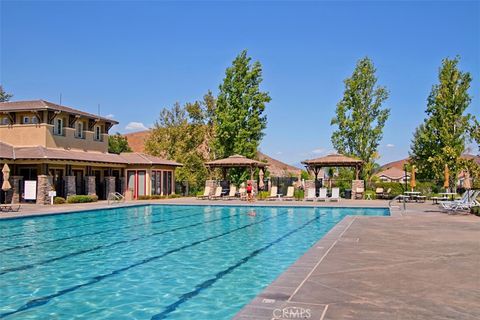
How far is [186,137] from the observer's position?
4022cm

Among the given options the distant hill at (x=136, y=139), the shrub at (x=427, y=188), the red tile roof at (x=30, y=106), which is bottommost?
the shrub at (x=427, y=188)

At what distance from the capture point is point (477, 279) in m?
6.29

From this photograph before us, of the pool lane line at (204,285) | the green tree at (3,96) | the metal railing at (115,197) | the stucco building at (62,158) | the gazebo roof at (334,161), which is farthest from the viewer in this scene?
the green tree at (3,96)

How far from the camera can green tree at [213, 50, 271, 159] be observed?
36.6 m

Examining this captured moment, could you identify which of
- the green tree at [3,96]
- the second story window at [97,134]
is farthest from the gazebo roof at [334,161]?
the green tree at [3,96]

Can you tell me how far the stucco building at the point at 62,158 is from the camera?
2494 cm

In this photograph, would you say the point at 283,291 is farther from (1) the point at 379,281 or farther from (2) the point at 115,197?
(2) the point at 115,197

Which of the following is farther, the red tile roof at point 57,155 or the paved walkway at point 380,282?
the red tile roof at point 57,155

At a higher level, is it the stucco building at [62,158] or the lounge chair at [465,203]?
the stucco building at [62,158]

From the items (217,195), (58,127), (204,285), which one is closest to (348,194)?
(217,195)

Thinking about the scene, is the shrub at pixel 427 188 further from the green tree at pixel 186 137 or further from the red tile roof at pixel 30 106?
the red tile roof at pixel 30 106

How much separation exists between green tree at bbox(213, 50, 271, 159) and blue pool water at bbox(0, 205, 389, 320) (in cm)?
1884

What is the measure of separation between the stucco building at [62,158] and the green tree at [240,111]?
6.21 m

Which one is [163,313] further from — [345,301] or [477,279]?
[477,279]
